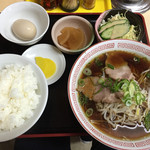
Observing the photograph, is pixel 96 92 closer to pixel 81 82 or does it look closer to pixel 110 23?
pixel 81 82

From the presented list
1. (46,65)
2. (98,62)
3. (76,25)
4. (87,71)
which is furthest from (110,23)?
(46,65)

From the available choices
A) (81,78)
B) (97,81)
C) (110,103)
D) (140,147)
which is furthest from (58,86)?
(140,147)

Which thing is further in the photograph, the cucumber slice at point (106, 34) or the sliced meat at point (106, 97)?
the cucumber slice at point (106, 34)

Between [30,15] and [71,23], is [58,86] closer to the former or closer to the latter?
[71,23]

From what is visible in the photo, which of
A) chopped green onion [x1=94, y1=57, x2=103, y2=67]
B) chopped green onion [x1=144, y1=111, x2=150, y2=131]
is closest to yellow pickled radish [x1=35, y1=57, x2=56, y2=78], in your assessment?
chopped green onion [x1=94, y1=57, x2=103, y2=67]

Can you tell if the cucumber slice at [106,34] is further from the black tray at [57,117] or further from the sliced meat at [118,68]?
the black tray at [57,117]

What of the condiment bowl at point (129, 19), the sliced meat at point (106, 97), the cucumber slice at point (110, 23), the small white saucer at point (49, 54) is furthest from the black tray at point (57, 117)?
the condiment bowl at point (129, 19)
